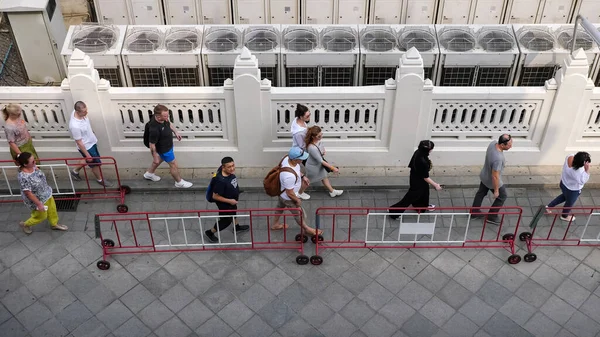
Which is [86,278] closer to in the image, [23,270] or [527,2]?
[23,270]

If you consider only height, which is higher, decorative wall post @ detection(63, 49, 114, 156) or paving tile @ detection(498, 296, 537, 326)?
decorative wall post @ detection(63, 49, 114, 156)

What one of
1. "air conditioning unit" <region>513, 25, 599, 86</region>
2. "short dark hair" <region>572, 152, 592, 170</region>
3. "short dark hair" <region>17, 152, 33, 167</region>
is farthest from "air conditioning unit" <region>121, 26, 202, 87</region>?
"short dark hair" <region>572, 152, 592, 170</region>

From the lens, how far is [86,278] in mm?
8906

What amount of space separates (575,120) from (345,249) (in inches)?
170

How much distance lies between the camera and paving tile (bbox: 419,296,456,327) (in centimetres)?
834

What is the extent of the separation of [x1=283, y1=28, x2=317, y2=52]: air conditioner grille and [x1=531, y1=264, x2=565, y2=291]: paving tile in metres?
5.24

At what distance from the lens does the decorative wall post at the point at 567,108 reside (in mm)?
9531

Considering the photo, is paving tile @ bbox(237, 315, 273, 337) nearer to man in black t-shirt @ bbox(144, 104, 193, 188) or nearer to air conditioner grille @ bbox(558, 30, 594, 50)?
man in black t-shirt @ bbox(144, 104, 193, 188)

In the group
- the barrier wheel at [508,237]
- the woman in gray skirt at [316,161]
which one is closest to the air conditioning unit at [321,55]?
the woman in gray skirt at [316,161]

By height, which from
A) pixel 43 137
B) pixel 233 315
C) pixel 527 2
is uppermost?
pixel 527 2

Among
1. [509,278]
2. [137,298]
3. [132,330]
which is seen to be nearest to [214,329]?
[132,330]

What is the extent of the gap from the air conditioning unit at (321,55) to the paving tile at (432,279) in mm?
3934

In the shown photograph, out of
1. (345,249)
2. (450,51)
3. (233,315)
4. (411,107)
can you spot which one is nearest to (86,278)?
(233,315)

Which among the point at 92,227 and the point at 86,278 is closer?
the point at 86,278
